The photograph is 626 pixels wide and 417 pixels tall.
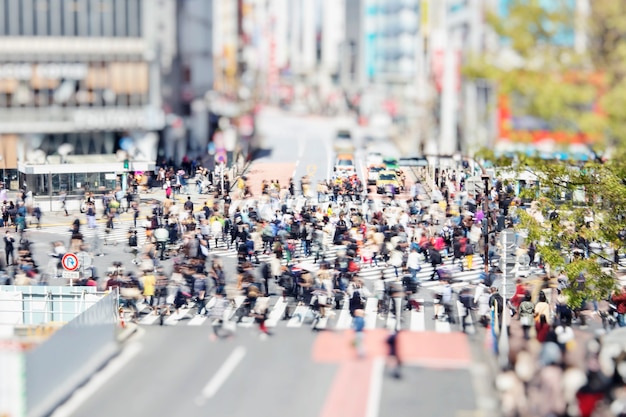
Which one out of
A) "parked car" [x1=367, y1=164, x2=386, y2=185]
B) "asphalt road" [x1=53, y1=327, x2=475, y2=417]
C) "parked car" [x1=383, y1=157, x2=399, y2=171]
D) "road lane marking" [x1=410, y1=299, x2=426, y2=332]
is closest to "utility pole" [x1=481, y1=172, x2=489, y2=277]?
"road lane marking" [x1=410, y1=299, x2=426, y2=332]

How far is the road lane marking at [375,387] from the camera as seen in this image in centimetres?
3259

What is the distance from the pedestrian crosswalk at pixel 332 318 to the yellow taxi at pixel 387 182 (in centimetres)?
524

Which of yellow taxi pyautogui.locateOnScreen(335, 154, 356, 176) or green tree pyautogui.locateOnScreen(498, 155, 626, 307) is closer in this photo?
green tree pyautogui.locateOnScreen(498, 155, 626, 307)

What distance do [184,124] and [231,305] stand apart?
7464 cm

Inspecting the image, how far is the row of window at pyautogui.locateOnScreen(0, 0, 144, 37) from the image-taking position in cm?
9944

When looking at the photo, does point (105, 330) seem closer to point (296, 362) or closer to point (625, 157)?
point (296, 362)

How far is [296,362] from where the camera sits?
3709 cm

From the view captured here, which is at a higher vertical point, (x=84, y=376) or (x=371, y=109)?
(x=371, y=109)

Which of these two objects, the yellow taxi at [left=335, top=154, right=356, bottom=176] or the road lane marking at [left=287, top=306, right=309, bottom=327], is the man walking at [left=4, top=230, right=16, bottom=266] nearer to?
the road lane marking at [left=287, top=306, right=309, bottom=327]

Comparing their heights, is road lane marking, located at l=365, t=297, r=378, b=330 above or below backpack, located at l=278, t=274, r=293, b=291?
below

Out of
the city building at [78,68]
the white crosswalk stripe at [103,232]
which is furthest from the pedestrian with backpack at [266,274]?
Result: the city building at [78,68]

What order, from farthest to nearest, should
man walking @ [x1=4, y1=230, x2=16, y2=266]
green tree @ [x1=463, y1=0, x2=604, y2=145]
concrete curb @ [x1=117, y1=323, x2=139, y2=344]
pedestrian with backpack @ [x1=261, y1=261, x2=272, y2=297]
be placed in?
green tree @ [x1=463, y1=0, x2=604, y2=145] < man walking @ [x1=4, y1=230, x2=16, y2=266] < pedestrian with backpack @ [x1=261, y1=261, x2=272, y2=297] < concrete curb @ [x1=117, y1=323, x2=139, y2=344]

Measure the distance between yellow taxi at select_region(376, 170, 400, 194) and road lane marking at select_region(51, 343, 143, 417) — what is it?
41.4ft

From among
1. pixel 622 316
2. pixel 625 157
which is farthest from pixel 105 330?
pixel 625 157
